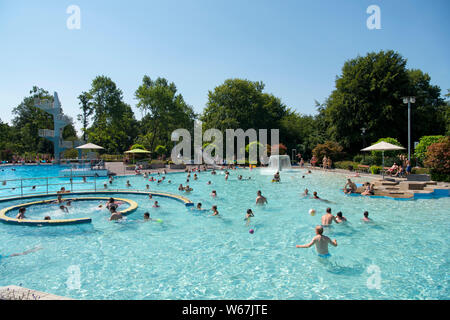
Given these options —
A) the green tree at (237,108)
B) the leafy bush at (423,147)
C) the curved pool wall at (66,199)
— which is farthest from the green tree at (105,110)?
the leafy bush at (423,147)

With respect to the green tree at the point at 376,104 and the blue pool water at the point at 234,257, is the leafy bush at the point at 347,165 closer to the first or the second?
the green tree at the point at 376,104

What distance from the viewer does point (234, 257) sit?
8.09m

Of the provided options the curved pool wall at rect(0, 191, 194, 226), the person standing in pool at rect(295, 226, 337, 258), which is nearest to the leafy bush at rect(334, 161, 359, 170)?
the curved pool wall at rect(0, 191, 194, 226)

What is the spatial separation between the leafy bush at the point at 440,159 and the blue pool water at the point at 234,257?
238 inches

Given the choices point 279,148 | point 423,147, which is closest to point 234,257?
point 423,147

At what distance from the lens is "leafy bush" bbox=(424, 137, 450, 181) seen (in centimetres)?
1809

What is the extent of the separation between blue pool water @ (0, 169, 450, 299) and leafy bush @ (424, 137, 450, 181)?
238 inches

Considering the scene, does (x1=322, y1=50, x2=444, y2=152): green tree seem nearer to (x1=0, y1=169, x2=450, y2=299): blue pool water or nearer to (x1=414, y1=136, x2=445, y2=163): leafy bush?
(x1=414, y1=136, x2=445, y2=163): leafy bush

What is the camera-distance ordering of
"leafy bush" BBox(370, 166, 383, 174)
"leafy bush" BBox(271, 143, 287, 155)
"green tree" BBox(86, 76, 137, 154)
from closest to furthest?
"leafy bush" BBox(370, 166, 383, 174), "leafy bush" BBox(271, 143, 287, 155), "green tree" BBox(86, 76, 137, 154)

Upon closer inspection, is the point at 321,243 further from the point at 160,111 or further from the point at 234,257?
the point at 160,111

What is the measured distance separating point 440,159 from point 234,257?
18229 mm

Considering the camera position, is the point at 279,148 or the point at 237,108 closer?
the point at 279,148

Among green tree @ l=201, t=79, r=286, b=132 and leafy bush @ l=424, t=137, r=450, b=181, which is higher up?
green tree @ l=201, t=79, r=286, b=132

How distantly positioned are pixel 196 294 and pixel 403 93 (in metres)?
37.2
